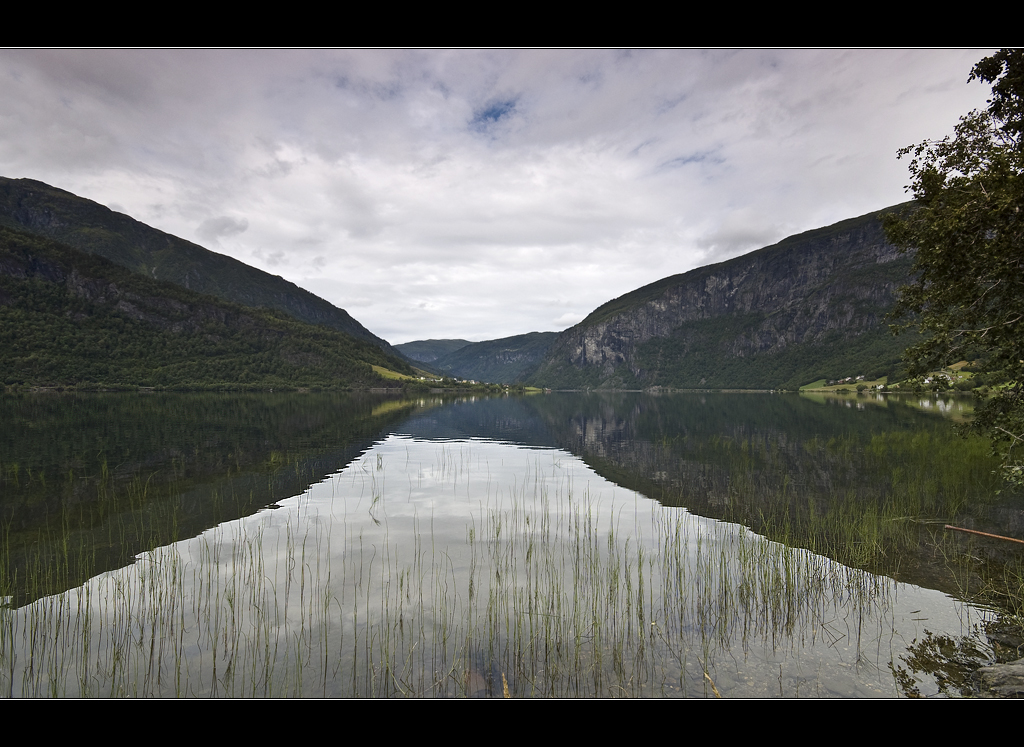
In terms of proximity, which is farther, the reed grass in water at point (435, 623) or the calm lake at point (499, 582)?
the calm lake at point (499, 582)

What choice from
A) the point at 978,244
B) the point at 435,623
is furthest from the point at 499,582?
the point at 978,244

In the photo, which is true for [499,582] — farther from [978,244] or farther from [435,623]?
[978,244]

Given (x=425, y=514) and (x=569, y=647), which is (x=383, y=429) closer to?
(x=425, y=514)

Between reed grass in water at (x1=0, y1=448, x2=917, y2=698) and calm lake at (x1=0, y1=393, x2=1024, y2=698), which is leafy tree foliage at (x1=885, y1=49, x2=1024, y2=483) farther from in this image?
reed grass in water at (x1=0, y1=448, x2=917, y2=698)

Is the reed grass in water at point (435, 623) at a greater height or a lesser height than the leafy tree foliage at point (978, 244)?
lesser

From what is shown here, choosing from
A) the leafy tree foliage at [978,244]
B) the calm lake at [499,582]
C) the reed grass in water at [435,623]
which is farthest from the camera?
the leafy tree foliage at [978,244]

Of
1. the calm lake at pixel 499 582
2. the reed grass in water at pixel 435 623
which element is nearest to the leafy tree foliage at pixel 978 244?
the calm lake at pixel 499 582

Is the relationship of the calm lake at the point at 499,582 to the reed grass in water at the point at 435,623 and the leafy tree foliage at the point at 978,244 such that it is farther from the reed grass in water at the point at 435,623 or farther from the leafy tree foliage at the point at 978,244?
the leafy tree foliage at the point at 978,244

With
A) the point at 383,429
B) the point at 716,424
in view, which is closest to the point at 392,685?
the point at 383,429
